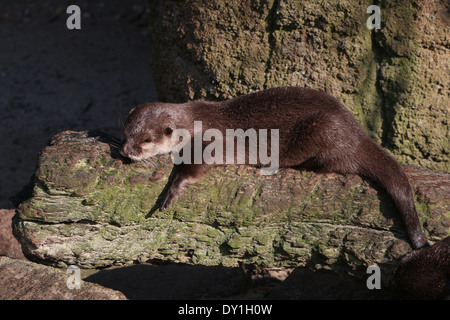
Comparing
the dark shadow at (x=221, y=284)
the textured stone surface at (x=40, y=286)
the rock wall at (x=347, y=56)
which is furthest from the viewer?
the dark shadow at (x=221, y=284)

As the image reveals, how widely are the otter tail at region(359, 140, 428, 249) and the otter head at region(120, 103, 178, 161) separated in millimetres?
1046

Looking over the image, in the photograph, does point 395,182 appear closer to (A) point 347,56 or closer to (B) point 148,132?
(A) point 347,56

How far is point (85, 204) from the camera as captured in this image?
98.6 inches

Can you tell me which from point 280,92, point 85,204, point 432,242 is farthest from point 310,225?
point 85,204

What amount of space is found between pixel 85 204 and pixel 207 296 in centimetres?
132

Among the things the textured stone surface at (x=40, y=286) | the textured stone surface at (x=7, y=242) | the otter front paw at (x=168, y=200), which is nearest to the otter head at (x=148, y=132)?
the otter front paw at (x=168, y=200)

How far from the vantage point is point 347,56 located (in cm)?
327

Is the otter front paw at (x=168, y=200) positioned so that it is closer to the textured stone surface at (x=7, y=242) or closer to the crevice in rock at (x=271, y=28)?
the crevice in rock at (x=271, y=28)

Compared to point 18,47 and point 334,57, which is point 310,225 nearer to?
point 334,57

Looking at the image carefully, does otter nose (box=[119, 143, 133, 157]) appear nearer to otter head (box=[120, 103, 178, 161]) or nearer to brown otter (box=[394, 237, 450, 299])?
otter head (box=[120, 103, 178, 161])

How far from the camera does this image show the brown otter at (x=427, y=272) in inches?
88.8

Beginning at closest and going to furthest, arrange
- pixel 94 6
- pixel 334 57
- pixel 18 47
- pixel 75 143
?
pixel 75 143 → pixel 334 57 → pixel 18 47 → pixel 94 6

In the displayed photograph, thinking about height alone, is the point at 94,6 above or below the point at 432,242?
above

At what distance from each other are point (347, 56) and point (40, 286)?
91.5 inches
